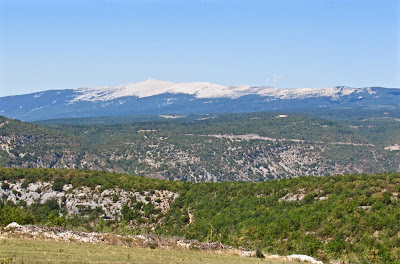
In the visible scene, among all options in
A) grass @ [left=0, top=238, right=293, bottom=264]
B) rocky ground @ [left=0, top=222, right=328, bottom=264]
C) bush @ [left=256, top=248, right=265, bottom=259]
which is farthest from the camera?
bush @ [left=256, top=248, right=265, bottom=259]

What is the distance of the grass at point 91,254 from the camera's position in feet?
105

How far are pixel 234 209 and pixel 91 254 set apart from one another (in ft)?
129

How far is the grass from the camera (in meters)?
32.0

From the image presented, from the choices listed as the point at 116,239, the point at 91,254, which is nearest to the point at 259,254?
the point at 116,239

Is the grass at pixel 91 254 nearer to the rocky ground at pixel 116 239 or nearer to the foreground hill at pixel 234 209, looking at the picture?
the rocky ground at pixel 116 239

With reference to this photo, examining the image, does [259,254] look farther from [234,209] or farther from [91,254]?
[234,209]

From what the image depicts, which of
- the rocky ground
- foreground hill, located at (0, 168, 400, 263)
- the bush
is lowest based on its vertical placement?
foreground hill, located at (0, 168, 400, 263)

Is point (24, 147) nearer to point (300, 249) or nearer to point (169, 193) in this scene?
point (169, 193)

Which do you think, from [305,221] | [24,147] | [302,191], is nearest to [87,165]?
[24,147]

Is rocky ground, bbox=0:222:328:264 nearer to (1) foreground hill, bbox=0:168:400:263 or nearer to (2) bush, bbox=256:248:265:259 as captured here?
(2) bush, bbox=256:248:265:259

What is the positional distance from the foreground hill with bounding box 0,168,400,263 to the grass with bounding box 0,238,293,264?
30.2 feet

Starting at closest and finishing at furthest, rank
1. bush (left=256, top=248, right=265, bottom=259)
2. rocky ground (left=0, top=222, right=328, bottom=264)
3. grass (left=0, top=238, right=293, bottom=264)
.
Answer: grass (left=0, top=238, right=293, bottom=264)
rocky ground (left=0, top=222, right=328, bottom=264)
bush (left=256, top=248, right=265, bottom=259)

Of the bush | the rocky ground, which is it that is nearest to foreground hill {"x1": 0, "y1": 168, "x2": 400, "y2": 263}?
the bush

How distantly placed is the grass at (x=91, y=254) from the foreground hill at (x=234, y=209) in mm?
9201
